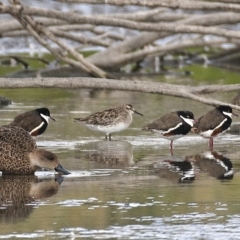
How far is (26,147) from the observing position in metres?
11.1

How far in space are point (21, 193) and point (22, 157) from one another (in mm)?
1132

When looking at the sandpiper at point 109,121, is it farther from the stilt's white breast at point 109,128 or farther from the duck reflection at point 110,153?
the duck reflection at point 110,153

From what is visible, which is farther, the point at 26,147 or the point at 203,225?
the point at 26,147

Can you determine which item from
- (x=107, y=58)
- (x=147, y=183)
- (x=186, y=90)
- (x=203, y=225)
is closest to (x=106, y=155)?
(x=186, y=90)

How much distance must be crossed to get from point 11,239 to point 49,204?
4.66 ft

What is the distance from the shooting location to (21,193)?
9.86m

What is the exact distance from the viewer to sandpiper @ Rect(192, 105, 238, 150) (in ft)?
44.5

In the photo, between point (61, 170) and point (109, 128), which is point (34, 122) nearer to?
point (109, 128)

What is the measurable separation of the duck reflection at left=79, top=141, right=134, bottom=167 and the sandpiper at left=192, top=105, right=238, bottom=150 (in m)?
0.99

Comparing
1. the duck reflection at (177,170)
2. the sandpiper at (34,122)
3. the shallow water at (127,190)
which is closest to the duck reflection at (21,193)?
the shallow water at (127,190)

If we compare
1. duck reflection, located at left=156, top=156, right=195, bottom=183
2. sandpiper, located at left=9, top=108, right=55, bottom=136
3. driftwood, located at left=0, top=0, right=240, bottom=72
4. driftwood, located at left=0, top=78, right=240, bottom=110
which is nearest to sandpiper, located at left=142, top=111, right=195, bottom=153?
driftwood, located at left=0, top=78, right=240, bottom=110

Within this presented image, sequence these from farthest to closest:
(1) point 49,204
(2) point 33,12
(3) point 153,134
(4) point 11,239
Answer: (3) point 153,134
(2) point 33,12
(1) point 49,204
(4) point 11,239

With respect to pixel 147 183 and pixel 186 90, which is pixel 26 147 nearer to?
pixel 147 183

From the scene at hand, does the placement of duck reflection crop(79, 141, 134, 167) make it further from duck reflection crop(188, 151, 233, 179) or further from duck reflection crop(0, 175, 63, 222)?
duck reflection crop(0, 175, 63, 222)
